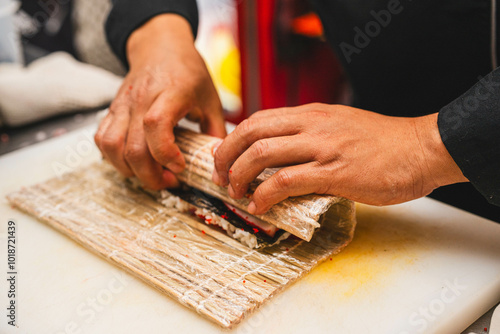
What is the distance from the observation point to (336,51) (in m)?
1.46

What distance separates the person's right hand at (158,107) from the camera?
3.66 ft

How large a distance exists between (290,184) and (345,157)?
0.12m

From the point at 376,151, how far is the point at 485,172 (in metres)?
0.20

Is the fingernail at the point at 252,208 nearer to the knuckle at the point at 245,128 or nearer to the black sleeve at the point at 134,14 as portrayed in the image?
the knuckle at the point at 245,128

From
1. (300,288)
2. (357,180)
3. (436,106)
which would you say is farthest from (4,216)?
(436,106)

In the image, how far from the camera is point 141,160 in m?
1.13

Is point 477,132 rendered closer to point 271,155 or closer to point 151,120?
point 271,155

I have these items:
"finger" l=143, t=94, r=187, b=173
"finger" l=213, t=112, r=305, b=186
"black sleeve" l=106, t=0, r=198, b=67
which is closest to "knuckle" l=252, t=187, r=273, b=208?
"finger" l=213, t=112, r=305, b=186

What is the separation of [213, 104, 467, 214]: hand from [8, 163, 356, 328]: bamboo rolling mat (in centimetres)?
11

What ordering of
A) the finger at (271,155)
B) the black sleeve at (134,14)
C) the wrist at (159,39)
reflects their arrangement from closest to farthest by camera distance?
the finger at (271,155) → the wrist at (159,39) → the black sleeve at (134,14)

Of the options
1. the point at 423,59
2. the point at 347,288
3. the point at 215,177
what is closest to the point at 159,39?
the point at 215,177

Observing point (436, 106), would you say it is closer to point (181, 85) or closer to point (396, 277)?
point (396, 277)

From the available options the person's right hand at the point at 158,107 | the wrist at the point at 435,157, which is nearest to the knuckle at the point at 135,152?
the person's right hand at the point at 158,107

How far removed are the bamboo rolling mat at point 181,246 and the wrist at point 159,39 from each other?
40 centimetres
